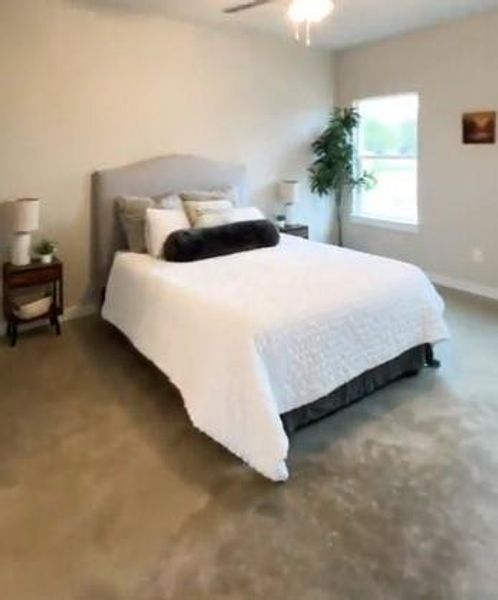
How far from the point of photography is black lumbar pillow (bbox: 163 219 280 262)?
3873 millimetres

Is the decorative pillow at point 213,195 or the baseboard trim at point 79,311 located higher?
the decorative pillow at point 213,195

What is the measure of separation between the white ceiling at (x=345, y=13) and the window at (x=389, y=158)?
0.76 meters

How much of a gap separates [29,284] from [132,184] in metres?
1.23

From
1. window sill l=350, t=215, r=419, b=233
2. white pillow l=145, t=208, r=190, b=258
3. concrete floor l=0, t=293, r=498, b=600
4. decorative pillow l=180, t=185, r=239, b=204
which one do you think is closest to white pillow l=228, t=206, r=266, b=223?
decorative pillow l=180, t=185, r=239, b=204

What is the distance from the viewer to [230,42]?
5.06 m

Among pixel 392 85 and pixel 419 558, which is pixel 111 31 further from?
pixel 419 558

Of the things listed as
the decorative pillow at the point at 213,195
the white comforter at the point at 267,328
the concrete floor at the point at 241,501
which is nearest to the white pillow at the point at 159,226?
the white comforter at the point at 267,328

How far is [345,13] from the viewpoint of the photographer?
14.6 feet

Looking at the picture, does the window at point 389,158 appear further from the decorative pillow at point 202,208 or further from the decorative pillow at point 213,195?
the decorative pillow at point 202,208

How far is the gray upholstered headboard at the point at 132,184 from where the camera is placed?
446cm

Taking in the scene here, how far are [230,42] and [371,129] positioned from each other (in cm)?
188

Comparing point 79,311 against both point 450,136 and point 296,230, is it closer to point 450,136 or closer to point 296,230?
point 296,230

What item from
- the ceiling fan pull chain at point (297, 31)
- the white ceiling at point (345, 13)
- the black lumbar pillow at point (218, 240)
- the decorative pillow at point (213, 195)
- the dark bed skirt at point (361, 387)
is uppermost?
the ceiling fan pull chain at point (297, 31)

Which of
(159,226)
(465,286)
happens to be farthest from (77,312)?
(465,286)
